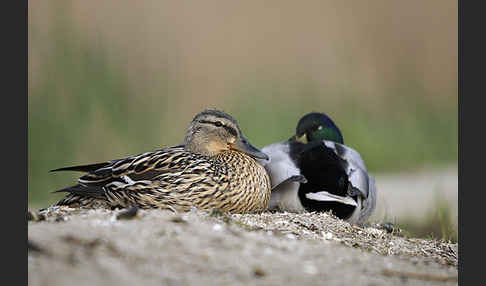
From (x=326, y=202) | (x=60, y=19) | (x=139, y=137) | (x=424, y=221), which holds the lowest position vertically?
(x=424, y=221)

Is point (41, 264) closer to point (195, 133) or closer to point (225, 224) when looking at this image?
point (225, 224)

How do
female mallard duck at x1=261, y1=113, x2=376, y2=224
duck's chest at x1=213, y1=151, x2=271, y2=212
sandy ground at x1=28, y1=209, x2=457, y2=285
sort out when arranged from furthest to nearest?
1. female mallard duck at x1=261, y1=113, x2=376, y2=224
2. duck's chest at x1=213, y1=151, x2=271, y2=212
3. sandy ground at x1=28, y1=209, x2=457, y2=285

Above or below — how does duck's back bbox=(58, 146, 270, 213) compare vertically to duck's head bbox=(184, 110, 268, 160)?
below

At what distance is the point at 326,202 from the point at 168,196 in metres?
1.37

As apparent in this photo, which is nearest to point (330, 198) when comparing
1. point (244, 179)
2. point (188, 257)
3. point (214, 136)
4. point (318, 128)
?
point (244, 179)

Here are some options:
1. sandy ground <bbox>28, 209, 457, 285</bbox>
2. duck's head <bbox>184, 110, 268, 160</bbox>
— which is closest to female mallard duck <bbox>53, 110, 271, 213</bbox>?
duck's head <bbox>184, 110, 268, 160</bbox>

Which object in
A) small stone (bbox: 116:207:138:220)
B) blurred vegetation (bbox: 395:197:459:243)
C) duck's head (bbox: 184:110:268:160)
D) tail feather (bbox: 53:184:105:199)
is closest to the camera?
small stone (bbox: 116:207:138:220)

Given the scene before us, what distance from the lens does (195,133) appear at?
4.55 meters

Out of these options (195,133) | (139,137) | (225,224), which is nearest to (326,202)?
(195,133)

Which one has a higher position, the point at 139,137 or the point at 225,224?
the point at 139,137

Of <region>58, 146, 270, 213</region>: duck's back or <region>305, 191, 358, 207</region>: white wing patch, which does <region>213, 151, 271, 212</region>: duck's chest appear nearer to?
<region>58, 146, 270, 213</region>: duck's back

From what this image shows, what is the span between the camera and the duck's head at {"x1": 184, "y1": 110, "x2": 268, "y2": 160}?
4531 millimetres

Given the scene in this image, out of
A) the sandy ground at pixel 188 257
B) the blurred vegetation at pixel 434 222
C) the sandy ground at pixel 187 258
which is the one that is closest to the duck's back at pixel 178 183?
the sandy ground at pixel 188 257

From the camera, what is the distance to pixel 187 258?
2.57 meters
